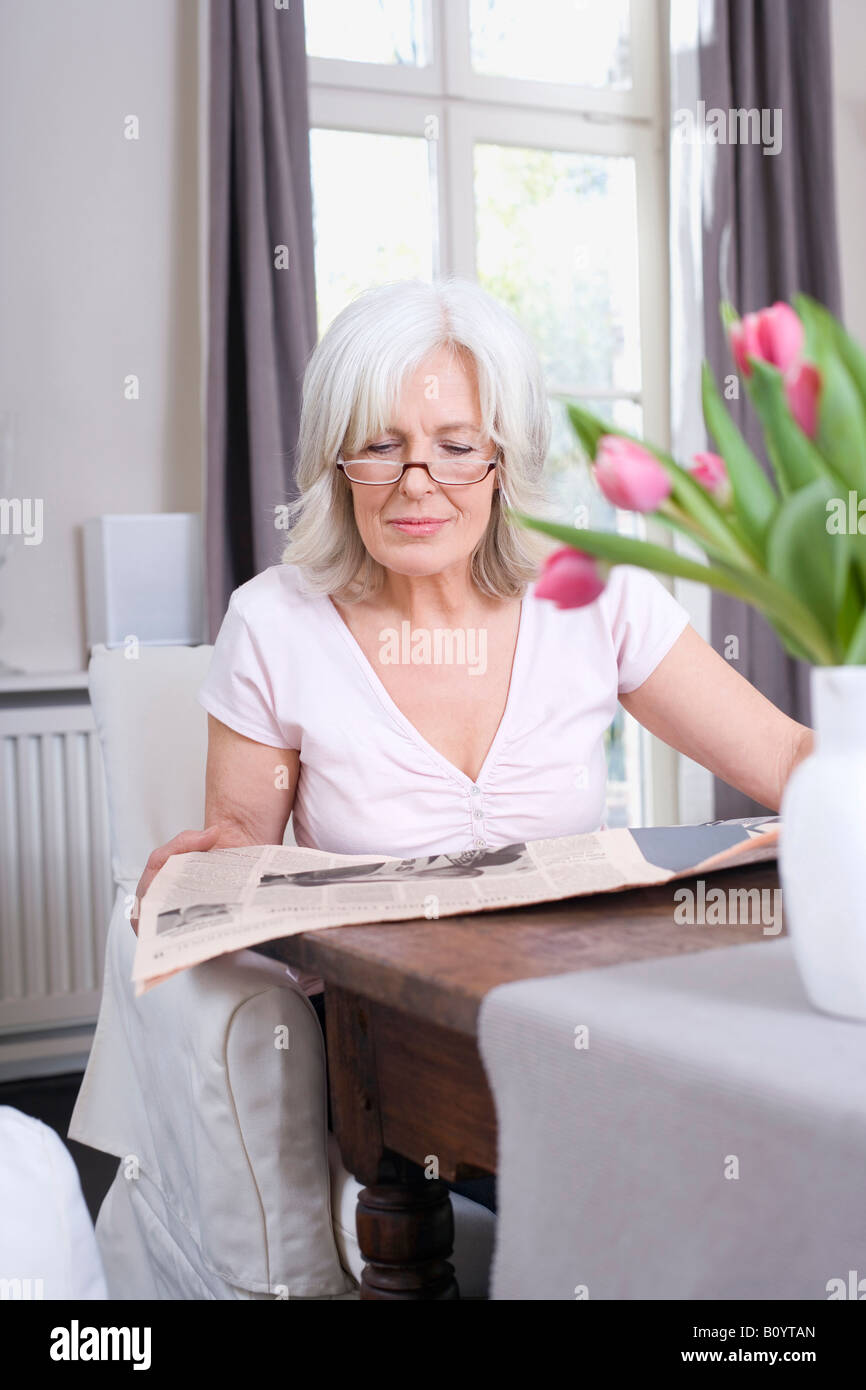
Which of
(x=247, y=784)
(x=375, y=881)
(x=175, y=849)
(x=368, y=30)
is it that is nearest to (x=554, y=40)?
(x=368, y=30)

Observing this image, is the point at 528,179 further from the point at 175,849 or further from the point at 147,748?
the point at 175,849

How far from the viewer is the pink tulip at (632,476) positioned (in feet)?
2.16

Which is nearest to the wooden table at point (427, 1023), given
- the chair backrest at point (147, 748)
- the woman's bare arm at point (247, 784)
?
the woman's bare arm at point (247, 784)

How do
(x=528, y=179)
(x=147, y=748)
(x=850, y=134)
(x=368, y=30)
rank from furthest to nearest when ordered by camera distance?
1. (x=850, y=134)
2. (x=528, y=179)
3. (x=368, y=30)
4. (x=147, y=748)

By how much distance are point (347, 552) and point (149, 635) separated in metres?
1.42

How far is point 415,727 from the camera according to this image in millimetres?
1478

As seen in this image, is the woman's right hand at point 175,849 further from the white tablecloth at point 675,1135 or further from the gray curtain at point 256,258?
the gray curtain at point 256,258

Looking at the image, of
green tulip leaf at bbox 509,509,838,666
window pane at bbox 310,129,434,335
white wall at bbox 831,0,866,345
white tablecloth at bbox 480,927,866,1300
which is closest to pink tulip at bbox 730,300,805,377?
green tulip leaf at bbox 509,509,838,666

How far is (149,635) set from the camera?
9.56ft

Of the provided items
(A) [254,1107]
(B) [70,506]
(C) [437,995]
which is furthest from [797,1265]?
(B) [70,506]

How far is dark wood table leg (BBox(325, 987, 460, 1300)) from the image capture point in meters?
0.99

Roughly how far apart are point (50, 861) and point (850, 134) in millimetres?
2813

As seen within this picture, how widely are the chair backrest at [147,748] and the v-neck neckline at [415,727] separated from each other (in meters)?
0.22
